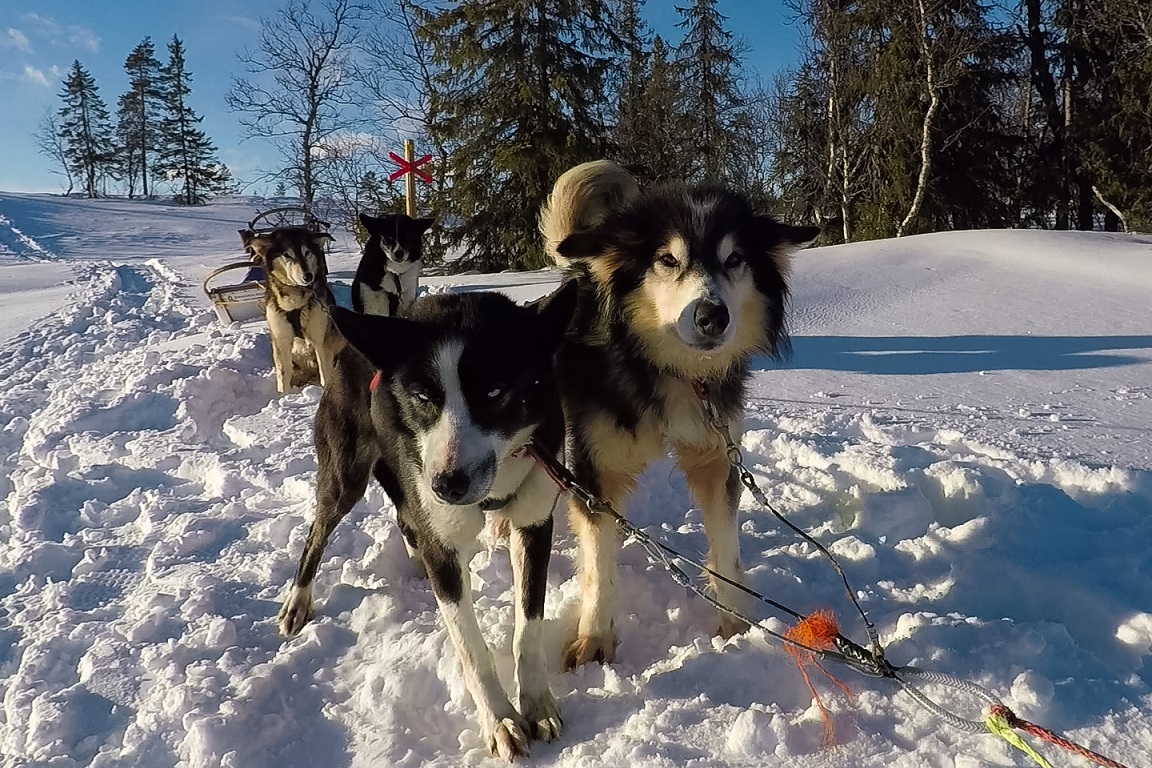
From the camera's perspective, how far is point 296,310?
6883mm

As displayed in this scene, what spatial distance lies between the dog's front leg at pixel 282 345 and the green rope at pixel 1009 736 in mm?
6290

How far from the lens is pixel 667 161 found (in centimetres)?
2195

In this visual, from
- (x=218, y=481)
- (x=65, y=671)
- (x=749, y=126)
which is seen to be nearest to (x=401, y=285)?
(x=218, y=481)

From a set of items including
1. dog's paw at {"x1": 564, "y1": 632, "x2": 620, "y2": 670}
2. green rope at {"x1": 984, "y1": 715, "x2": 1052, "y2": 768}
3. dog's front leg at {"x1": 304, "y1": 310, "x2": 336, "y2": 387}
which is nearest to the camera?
green rope at {"x1": 984, "y1": 715, "x2": 1052, "y2": 768}

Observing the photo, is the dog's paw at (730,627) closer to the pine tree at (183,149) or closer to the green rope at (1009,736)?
the green rope at (1009,736)

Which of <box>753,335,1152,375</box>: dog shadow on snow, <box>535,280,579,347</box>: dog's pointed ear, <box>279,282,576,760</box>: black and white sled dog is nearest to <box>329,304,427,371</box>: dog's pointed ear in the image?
<box>279,282,576,760</box>: black and white sled dog

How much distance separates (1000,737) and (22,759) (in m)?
2.87

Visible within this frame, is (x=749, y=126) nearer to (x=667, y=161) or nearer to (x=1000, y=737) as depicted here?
(x=667, y=161)

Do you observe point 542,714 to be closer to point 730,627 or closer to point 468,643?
point 468,643

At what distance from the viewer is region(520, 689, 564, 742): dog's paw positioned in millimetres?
2250

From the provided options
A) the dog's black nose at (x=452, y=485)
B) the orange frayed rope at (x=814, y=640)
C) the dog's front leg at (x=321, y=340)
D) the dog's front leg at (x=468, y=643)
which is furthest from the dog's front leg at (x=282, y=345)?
the orange frayed rope at (x=814, y=640)

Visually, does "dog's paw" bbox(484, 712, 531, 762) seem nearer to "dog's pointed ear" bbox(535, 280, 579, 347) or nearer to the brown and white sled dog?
the brown and white sled dog

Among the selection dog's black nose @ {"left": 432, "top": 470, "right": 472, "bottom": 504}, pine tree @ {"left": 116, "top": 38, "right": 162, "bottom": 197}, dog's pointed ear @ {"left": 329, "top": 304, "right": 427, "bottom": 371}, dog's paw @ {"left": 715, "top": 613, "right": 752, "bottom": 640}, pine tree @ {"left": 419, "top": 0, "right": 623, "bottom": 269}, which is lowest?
dog's paw @ {"left": 715, "top": 613, "right": 752, "bottom": 640}

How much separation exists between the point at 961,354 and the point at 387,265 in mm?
5516
